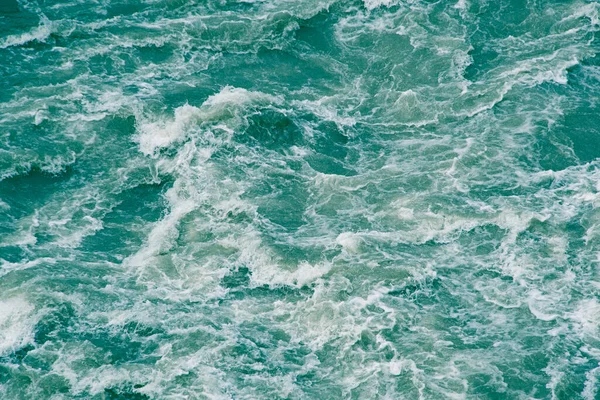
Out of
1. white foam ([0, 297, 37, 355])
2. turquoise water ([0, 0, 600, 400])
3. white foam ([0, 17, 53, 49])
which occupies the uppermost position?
white foam ([0, 17, 53, 49])

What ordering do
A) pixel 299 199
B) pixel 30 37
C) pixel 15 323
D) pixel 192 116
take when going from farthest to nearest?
pixel 30 37, pixel 192 116, pixel 299 199, pixel 15 323

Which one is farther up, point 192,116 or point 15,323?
point 192,116

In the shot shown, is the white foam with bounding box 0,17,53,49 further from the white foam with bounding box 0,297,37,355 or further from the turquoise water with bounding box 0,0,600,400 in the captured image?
the white foam with bounding box 0,297,37,355

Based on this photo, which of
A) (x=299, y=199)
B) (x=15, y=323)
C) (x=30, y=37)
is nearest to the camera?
(x=15, y=323)

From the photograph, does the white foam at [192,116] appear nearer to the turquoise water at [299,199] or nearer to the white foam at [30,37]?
the turquoise water at [299,199]

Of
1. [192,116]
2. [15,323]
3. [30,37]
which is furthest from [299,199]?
[30,37]

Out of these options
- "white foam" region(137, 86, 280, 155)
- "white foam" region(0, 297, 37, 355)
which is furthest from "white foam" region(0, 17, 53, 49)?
"white foam" region(0, 297, 37, 355)

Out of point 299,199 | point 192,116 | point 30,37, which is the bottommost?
point 299,199

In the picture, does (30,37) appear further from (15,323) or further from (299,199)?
(15,323)

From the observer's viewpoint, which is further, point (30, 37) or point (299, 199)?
point (30, 37)

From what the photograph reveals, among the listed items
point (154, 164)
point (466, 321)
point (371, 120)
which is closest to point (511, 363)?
point (466, 321)
